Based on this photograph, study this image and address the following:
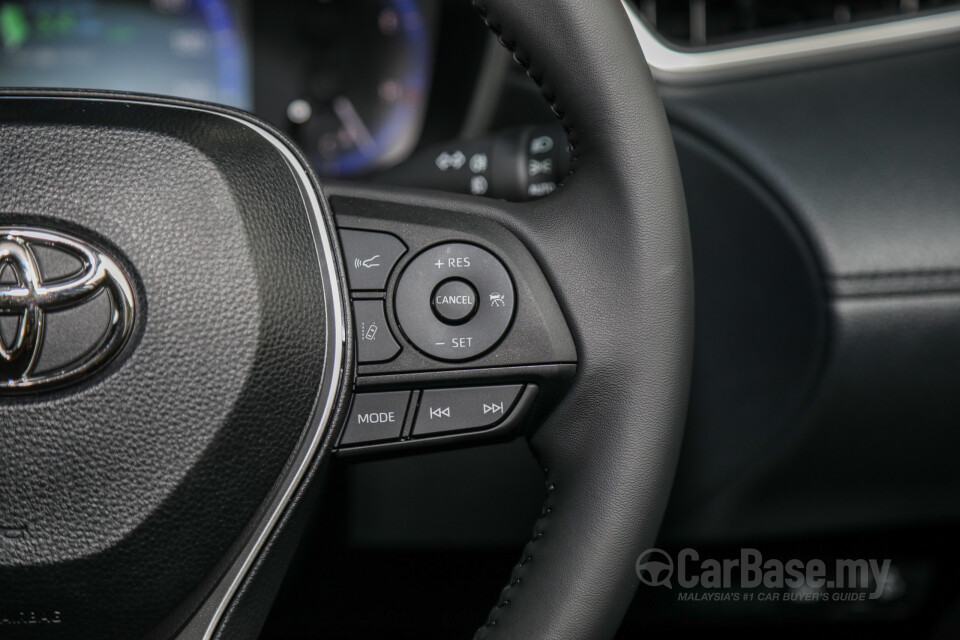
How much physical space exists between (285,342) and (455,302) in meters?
0.12

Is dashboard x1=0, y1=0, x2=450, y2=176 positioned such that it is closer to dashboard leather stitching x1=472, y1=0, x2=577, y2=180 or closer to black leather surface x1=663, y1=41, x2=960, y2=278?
black leather surface x1=663, y1=41, x2=960, y2=278

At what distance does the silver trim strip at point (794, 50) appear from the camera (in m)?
1.02

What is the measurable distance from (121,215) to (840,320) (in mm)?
624

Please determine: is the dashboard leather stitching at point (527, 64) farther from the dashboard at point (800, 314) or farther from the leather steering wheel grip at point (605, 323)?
the dashboard at point (800, 314)

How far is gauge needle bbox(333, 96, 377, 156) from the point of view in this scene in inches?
74.7

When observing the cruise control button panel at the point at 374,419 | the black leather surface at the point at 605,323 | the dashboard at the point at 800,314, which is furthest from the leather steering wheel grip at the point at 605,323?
the dashboard at the point at 800,314

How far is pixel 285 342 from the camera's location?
2.19 ft

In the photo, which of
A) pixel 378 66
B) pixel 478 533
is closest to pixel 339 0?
pixel 378 66

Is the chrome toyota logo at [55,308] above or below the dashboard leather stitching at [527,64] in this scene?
below

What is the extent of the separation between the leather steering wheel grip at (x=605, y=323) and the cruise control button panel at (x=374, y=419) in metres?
0.11

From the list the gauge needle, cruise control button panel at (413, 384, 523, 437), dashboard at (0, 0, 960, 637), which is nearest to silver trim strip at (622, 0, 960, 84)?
dashboard at (0, 0, 960, 637)

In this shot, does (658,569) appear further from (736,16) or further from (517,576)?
(736,16)

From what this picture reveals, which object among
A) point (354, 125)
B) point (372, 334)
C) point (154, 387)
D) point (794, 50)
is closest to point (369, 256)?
point (372, 334)

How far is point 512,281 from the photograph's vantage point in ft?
2.32
